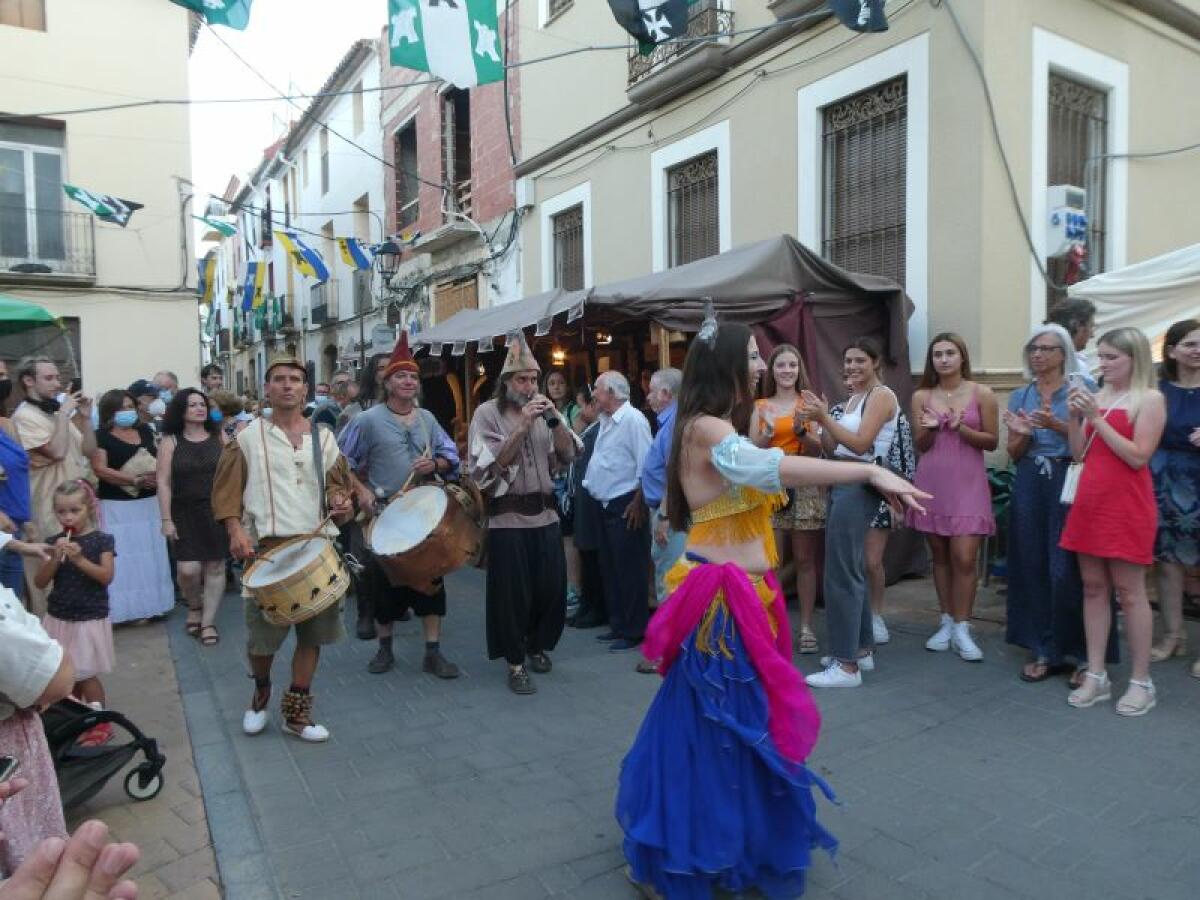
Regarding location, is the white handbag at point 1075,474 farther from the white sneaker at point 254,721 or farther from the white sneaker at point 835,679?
the white sneaker at point 254,721

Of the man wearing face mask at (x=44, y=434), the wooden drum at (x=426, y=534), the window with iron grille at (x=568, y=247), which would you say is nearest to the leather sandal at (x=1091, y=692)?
the wooden drum at (x=426, y=534)

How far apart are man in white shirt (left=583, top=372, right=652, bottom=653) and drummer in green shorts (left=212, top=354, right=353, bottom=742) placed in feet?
6.40

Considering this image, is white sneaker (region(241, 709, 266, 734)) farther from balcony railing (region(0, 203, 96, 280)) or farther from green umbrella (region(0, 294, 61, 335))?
balcony railing (region(0, 203, 96, 280))

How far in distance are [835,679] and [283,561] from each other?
293 centimetres

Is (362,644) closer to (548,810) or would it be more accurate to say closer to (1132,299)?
(548,810)

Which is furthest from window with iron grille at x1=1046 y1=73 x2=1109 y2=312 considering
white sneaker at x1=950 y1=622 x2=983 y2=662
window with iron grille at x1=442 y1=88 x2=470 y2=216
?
window with iron grille at x1=442 y1=88 x2=470 y2=216

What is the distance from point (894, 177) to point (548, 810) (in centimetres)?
646

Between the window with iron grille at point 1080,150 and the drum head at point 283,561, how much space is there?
21.3ft

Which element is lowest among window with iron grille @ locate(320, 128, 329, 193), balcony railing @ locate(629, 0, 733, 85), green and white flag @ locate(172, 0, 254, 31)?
green and white flag @ locate(172, 0, 254, 31)

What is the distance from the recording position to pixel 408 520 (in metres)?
4.71

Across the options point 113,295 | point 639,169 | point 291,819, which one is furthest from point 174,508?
point 113,295

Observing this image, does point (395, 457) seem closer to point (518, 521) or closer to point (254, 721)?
point (518, 521)

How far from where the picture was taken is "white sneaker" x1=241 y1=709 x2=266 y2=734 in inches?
165

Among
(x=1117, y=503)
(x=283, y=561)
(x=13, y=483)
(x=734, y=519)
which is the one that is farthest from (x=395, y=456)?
(x=1117, y=503)
